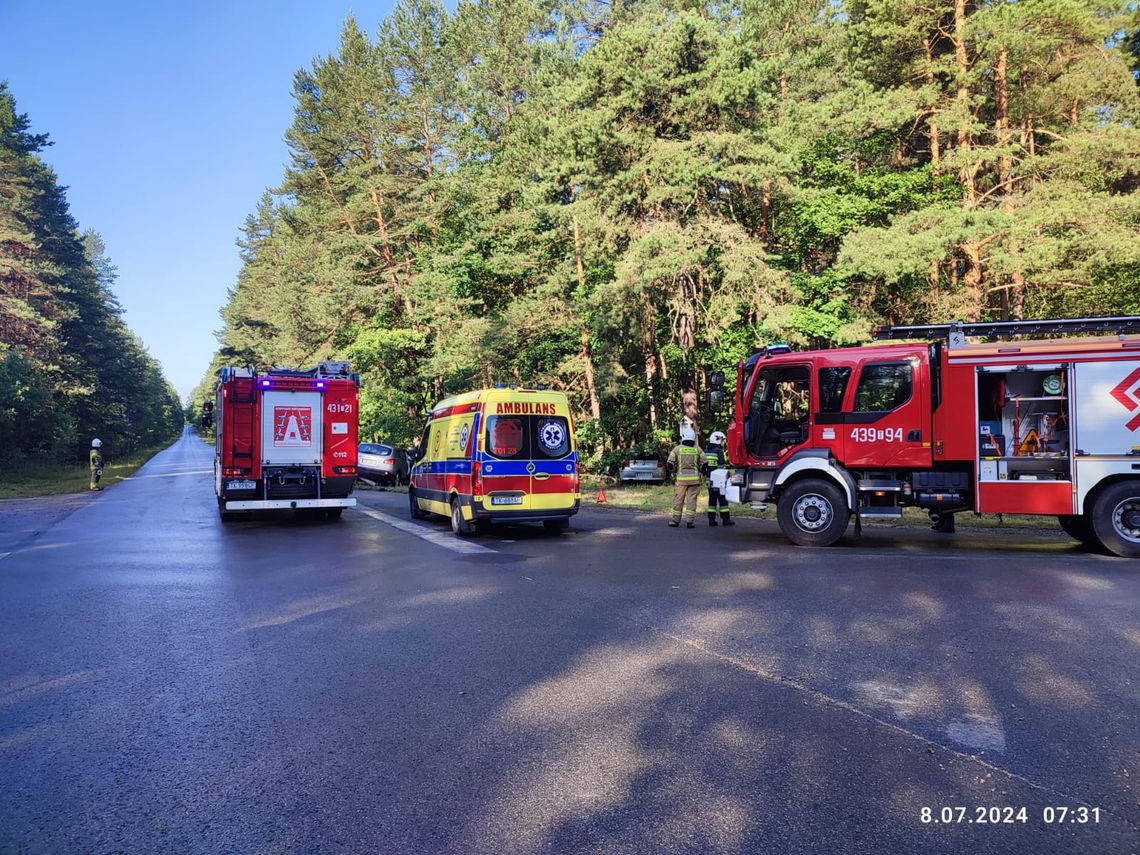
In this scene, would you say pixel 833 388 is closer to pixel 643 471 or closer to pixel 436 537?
pixel 436 537

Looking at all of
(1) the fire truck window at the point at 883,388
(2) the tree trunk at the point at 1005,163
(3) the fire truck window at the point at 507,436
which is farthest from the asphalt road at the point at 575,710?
(2) the tree trunk at the point at 1005,163

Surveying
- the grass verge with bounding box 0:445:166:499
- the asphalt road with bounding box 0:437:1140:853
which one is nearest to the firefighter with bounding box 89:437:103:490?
the grass verge with bounding box 0:445:166:499

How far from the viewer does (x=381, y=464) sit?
94.2ft

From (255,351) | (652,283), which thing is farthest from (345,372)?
(255,351)

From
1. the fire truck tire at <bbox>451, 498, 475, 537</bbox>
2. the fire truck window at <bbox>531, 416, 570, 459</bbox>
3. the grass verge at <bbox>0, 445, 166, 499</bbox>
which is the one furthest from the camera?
the grass verge at <bbox>0, 445, 166, 499</bbox>

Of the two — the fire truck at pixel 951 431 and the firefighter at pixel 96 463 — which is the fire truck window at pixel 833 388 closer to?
the fire truck at pixel 951 431

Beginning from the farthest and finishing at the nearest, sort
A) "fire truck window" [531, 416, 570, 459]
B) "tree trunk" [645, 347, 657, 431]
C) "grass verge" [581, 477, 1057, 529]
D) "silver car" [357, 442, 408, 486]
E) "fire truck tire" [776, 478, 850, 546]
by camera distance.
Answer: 1. "silver car" [357, 442, 408, 486]
2. "tree trunk" [645, 347, 657, 431]
3. "grass verge" [581, 477, 1057, 529]
4. "fire truck window" [531, 416, 570, 459]
5. "fire truck tire" [776, 478, 850, 546]

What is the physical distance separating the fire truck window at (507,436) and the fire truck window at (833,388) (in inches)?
195

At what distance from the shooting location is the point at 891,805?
3.20 metres

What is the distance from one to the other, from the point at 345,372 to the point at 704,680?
523 inches

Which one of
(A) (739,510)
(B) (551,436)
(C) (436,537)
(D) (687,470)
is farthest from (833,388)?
(C) (436,537)

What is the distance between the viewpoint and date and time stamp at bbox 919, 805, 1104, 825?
3080 millimetres

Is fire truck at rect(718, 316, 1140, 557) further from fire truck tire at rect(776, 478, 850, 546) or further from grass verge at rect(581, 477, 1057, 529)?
grass verge at rect(581, 477, 1057, 529)

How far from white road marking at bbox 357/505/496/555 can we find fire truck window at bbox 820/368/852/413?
5.62 meters
